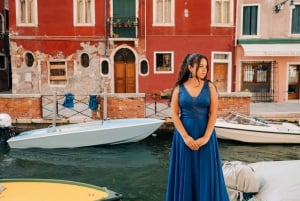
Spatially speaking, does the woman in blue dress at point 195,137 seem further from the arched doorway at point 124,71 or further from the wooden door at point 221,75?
the wooden door at point 221,75

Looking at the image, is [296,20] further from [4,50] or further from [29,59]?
[4,50]

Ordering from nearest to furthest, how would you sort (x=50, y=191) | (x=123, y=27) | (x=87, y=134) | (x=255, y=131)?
(x=50, y=191) < (x=87, y=134) < (x=255, y=131) < (x=123, y=27)

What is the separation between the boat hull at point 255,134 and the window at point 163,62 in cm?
555

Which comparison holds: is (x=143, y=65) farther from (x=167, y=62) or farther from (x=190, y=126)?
(x=190, y=126)

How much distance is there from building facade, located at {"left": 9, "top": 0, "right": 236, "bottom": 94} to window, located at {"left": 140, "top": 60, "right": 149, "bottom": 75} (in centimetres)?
4

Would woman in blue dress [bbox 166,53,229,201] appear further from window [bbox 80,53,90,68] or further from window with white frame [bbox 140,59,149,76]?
window [bbox 80,53,90,68]

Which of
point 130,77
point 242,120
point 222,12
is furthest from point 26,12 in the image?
point 242,120

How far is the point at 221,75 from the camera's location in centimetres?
1522

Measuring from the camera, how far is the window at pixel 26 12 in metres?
14.7

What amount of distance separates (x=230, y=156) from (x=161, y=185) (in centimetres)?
270

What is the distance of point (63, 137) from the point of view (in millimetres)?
9219

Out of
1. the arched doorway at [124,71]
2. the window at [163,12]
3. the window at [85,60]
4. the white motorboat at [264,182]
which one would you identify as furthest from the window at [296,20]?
the white motorboat at [264,182]

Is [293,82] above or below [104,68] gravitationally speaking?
below

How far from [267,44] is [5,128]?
33.3 feet
